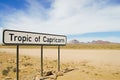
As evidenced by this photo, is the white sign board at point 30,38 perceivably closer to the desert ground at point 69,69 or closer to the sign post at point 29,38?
the sign post at point 29,38

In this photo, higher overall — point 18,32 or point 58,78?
point 18,32

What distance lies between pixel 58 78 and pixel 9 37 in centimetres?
282

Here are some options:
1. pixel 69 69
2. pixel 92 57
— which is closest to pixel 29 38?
pixel 69 69

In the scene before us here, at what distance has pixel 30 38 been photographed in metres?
9.34

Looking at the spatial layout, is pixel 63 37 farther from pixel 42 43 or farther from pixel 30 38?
pixel 30 38

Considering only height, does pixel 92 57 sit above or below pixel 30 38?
below

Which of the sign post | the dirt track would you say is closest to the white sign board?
the sign post

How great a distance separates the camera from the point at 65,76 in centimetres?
953

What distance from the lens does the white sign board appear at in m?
8.05

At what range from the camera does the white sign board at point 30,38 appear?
8.05m

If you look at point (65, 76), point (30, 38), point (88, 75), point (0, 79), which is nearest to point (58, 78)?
point (65, 76)

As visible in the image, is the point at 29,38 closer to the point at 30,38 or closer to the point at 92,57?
the point at 30,38

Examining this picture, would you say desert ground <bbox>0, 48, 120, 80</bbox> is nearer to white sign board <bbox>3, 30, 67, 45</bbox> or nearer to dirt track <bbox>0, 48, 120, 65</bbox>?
dirt track <bbox>0, 48, 120, 65</bbox>

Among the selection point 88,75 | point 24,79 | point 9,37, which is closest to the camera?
point 9,37
